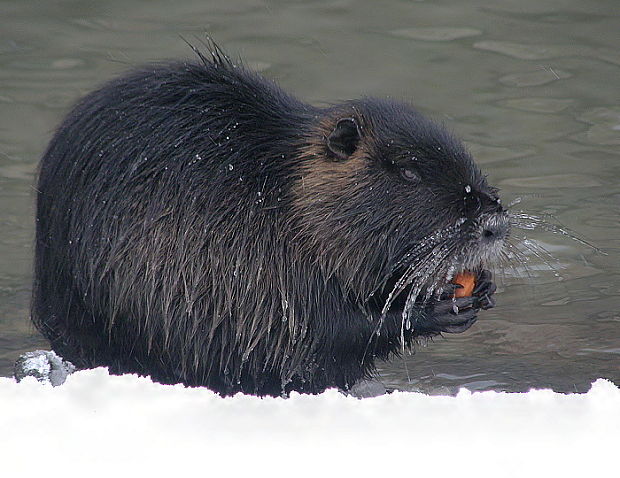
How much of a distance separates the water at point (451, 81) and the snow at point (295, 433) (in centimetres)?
170

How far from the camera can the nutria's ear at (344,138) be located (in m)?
3.27

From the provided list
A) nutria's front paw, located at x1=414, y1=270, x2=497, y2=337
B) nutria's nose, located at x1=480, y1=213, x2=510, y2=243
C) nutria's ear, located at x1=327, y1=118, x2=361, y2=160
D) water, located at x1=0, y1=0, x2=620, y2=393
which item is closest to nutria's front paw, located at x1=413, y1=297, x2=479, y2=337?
nutria's front paw, located at x1=414, y1=270, x2=497, y2=337

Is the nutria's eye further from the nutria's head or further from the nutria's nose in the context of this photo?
the nutria's nose

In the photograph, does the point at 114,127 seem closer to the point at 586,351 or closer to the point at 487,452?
the point at 487,452

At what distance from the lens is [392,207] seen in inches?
125

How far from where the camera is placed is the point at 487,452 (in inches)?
96.3

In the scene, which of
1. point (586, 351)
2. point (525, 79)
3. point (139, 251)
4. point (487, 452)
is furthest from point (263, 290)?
point (525, 79)

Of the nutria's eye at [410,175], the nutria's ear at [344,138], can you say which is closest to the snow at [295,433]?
the nutria's eye at [410,175]

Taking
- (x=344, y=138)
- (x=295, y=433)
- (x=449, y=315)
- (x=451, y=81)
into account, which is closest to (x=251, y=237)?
(x=344, y=138)

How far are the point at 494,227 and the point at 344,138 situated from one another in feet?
1.71

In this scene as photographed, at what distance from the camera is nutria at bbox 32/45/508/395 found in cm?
320

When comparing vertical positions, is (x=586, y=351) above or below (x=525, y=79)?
below

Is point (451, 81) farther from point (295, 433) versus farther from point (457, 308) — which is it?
point (295, 433)

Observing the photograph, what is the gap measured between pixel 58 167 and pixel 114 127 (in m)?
0.22
